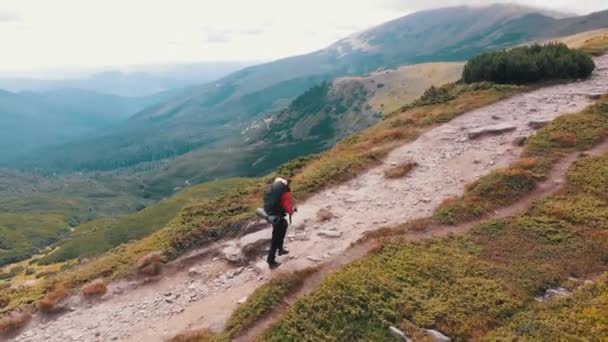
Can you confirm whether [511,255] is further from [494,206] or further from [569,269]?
[494,206]

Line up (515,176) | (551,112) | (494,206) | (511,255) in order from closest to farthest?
(511,255) < (494,206) < (515,176) < (551,112)

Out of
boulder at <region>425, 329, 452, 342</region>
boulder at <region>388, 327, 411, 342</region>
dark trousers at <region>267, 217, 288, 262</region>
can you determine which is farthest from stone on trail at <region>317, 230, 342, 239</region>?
boulder at <region>425, 329, 452, 342</region>

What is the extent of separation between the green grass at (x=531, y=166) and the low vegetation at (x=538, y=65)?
504 inches

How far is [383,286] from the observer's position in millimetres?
15711

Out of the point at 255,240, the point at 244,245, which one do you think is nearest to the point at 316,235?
the point at 255,240

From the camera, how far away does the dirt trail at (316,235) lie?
61.3 feet

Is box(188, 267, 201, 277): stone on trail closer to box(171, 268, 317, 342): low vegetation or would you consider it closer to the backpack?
box(171, 268, 317, 342): low vegetation

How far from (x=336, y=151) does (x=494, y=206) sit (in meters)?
17.8

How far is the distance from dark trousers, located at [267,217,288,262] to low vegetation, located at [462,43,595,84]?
119 ft

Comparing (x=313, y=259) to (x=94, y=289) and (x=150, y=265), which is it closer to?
(x=150, y=265)

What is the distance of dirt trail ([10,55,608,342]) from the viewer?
735 inches

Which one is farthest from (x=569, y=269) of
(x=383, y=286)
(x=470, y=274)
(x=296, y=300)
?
(x=296, y=300)

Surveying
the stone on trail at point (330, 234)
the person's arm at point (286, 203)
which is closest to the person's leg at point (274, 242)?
the person's arm at point (286, 203)

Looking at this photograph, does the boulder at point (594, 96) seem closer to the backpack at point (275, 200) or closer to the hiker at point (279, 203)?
the hiker at point (279, 203)
